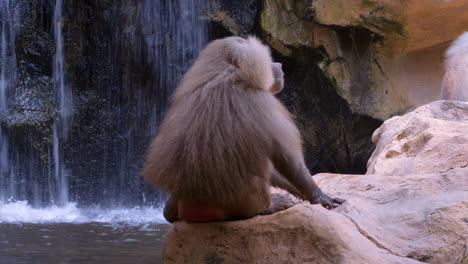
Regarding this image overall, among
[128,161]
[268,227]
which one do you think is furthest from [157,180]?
[128,161]

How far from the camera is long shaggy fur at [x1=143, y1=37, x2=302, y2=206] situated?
2.27 meters

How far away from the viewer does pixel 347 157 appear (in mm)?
9562

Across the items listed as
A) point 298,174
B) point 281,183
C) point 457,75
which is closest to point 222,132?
point 298,174

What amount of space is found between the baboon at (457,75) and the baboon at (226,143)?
412cm

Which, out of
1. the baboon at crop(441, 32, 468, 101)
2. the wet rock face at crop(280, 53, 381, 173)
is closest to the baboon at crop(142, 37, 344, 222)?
the baboon at crop(441, 32, 468, 101)

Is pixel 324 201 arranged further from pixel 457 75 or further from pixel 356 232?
pixel 457 75

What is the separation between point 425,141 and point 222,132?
2358 millimetres

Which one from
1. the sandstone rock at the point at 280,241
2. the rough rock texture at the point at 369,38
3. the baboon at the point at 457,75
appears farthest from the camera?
the rough rock texture at the point at 369,38

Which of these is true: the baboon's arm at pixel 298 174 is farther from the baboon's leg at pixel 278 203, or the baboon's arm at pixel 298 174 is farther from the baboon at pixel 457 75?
the baboon at pixel 457 75

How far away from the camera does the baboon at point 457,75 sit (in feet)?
19.9

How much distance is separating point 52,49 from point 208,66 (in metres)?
8.41

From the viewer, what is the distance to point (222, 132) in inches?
89.8

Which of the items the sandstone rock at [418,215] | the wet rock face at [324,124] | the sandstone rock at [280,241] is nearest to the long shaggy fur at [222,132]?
the sandstone rock at [280,241]

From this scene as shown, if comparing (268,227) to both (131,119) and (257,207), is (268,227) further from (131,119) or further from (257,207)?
(131,119)
